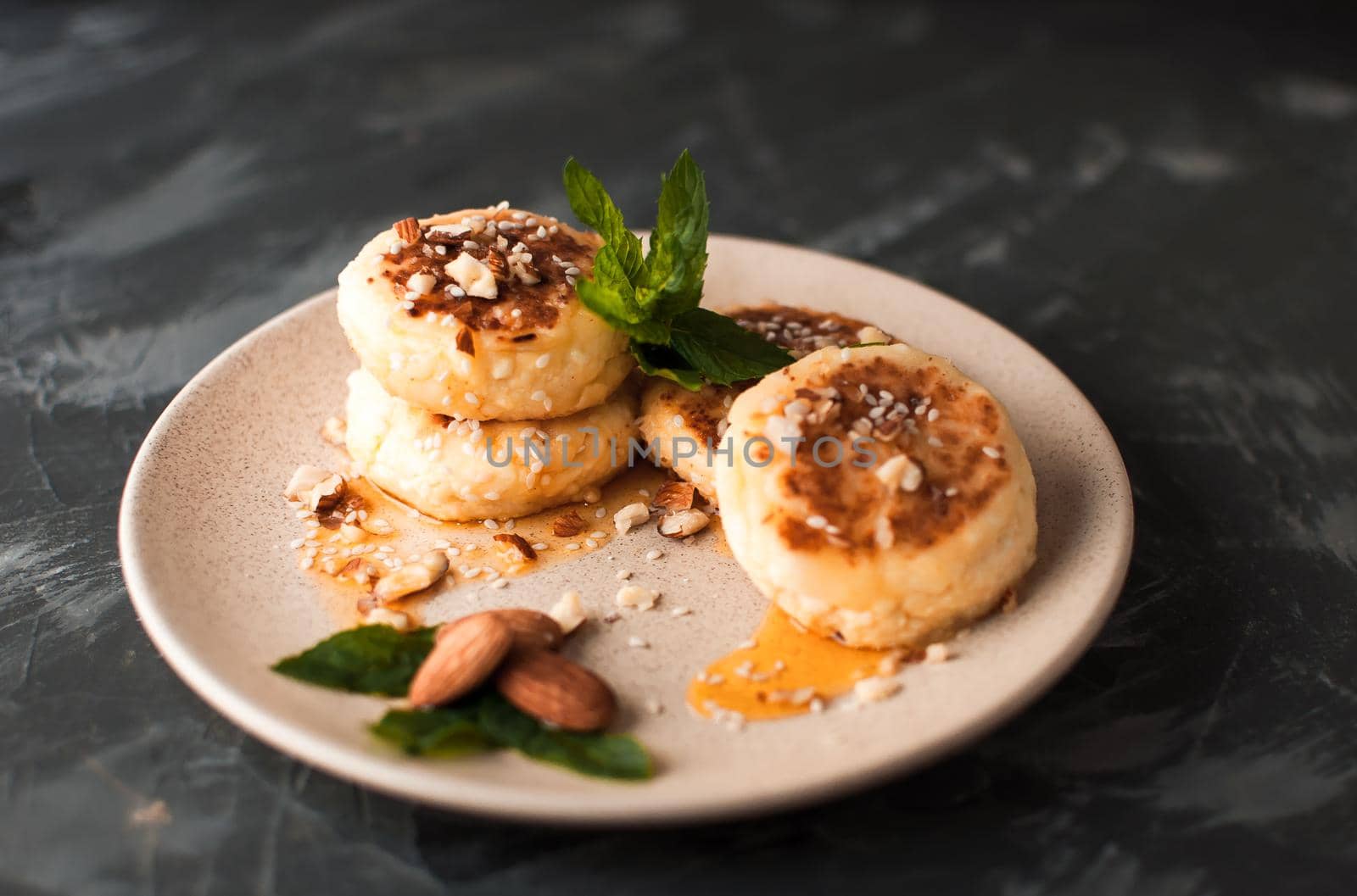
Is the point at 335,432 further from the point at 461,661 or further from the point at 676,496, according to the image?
the point at 461,661

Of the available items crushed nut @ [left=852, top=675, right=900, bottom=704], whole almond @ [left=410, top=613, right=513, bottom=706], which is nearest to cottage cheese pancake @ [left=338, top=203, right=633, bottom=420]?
whole almond @ [left=410, top=613, right=513, bottom=706]

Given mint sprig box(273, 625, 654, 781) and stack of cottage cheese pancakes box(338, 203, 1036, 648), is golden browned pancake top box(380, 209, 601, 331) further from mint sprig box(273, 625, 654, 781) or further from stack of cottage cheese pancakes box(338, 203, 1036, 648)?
mint sprig box(273, 625, 654, 781)

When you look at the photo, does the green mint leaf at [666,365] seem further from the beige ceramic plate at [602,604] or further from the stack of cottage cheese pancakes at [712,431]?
the beige ceramic plate at [602,604]

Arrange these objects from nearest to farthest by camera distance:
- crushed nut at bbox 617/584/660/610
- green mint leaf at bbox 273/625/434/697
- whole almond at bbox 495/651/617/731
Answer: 1. whole almond at bbox 495/651/617/731
2. green mint leaf at bbox 273/625/434/697
3. crushed nut at bbox 617/584/660/610

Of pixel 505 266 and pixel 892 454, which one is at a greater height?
pixel 505 266

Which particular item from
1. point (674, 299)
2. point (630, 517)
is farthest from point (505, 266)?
point (630, 517)

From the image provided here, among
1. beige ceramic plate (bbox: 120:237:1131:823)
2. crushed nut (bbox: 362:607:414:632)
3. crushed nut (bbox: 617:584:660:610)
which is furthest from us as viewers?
crushed nut (bbox: 617:584:660:610)

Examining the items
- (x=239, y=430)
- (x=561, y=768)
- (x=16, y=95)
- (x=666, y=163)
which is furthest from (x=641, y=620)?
(x=16, y=95)
